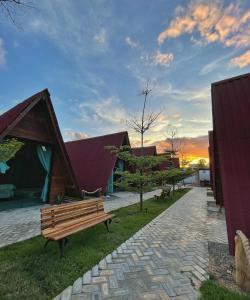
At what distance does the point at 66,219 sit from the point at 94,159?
1299 centimetres

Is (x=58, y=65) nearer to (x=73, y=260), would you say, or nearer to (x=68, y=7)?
(x=68, y=7)

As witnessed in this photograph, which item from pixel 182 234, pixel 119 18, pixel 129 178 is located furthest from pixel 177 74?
pixel 182 234

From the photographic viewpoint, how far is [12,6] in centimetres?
310

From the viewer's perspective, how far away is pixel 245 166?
4746 millimetres

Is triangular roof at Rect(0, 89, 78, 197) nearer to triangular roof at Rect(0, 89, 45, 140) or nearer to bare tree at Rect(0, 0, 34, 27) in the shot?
triangular roof at Rect(0, 89, 45, 140)

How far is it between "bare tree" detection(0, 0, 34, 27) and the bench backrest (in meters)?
4.02

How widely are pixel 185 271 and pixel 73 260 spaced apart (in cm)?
248

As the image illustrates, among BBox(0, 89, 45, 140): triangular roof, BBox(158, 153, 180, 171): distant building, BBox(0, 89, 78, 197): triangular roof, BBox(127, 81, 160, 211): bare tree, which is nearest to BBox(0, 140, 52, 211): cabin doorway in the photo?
BBox(0, 89, 78, 197): triangular roof

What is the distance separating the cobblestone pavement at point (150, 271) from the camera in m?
3.31

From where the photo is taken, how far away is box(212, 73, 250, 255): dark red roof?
4.59 meters

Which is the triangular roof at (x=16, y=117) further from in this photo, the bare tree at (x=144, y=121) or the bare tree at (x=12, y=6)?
the bare tree at (x=12, y=6)

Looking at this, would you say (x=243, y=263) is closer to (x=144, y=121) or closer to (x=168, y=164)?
(x=144, y=121)

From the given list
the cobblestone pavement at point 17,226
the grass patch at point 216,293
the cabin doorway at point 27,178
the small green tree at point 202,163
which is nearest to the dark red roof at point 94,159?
the cabin doorway at point 27,178

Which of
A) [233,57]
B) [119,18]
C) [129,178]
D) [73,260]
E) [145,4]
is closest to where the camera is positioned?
[73,260]
